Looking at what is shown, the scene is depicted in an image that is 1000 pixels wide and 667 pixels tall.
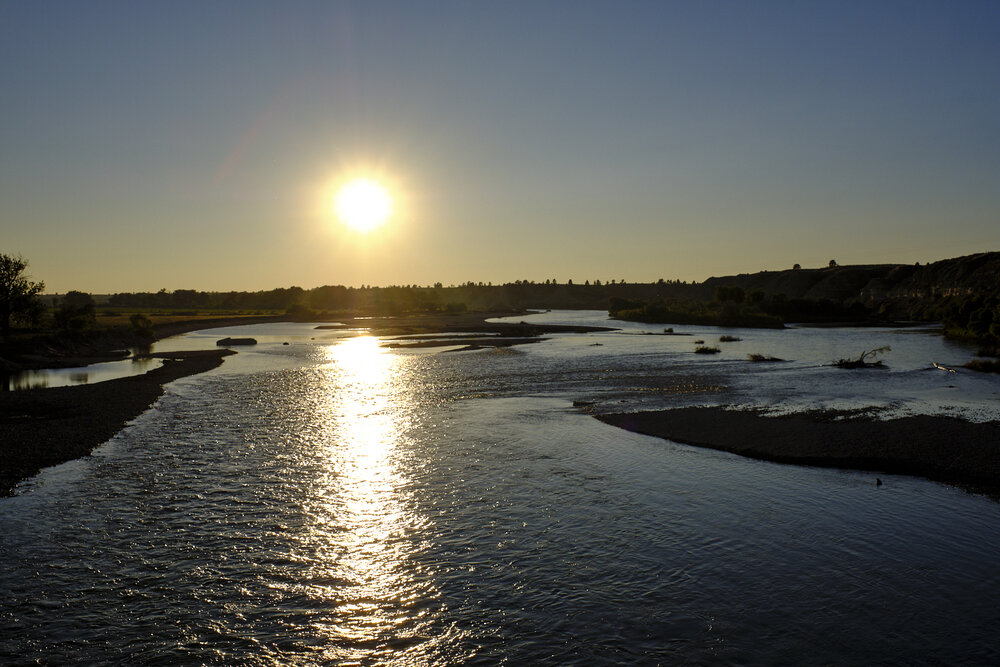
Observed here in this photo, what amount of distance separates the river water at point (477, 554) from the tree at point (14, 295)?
51.5 m

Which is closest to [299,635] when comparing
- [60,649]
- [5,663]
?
[60,649]

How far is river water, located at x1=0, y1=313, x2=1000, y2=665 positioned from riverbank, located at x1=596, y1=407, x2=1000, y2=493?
1235 mm

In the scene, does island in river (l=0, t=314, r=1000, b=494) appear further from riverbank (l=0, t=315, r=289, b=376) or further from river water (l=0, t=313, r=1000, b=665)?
riverbank (l=0, t=315, r=289, b=376)

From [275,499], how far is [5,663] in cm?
892

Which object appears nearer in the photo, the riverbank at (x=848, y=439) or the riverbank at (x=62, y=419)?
the riverbank at (x=848, y=439)

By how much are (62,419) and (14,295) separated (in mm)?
48403

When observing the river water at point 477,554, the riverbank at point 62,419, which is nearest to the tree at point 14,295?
the riverbank at point 62,419

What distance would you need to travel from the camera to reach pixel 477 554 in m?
15.6

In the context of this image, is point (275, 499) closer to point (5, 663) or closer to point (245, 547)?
point (245, 547)

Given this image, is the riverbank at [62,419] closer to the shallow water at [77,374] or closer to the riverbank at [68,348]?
the shallow water at [77,374]

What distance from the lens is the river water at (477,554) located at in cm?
1168

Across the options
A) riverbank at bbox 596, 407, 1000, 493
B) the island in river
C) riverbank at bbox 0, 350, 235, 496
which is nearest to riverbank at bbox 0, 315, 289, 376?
riverbank at bbox 0, 350, 235, 496

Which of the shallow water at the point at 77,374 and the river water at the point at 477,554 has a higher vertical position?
the shallow water at the point at 77,374

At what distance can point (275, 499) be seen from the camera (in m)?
19.6
